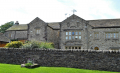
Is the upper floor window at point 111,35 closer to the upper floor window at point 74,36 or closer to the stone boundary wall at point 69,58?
the upper floor window at point 74,36

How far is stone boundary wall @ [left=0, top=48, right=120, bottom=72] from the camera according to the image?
11.3 meters

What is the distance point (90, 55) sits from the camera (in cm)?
1185

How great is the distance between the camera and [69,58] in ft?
41.1

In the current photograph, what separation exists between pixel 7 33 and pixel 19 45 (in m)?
19.9

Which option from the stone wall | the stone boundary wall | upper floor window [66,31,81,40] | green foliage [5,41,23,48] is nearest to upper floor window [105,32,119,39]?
upper floor window [66,31,81,40]

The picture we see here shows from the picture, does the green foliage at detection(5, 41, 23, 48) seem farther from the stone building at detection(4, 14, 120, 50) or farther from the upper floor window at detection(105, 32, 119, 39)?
the upper floor window at detection(105, 32, 119, 39)

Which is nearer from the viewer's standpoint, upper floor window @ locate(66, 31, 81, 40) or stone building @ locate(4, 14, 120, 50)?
stone building @ locate(4, 14, 120, 50)

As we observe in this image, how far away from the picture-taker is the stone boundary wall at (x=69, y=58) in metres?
11.3

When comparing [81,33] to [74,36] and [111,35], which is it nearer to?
[74,36]

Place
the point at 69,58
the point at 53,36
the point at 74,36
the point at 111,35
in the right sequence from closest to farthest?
the point at 69,58 < the point at 111,35 < the point at 74,36 < the point at 53,36

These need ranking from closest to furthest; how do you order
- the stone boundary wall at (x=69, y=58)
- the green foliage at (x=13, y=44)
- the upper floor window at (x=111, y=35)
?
the stone boundary wall at (x=69, y=58)
the green foliage at (x=13, y=44)
the upper floor window at (x=111, y=35)

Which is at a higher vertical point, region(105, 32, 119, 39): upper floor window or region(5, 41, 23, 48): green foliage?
region(105, 32, 119, 39): upper floor window

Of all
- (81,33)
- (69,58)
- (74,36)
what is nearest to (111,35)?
(81,33)

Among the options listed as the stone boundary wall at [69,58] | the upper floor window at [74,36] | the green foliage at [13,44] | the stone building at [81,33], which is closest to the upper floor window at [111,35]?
the stone building at [81,33]
